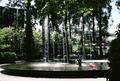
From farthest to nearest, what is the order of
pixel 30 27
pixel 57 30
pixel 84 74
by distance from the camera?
1. pixel 57 30
2. pixel 30 27
3. pixel 84 74

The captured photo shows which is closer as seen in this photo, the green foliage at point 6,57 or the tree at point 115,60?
the tree at point 115,60

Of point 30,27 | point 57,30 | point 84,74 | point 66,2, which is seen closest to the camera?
point 66,2

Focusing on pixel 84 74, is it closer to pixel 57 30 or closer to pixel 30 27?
pixel 30 27

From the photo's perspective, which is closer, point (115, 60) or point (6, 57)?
point (115, 60)

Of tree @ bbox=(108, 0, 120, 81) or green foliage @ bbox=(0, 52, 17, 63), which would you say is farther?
green foliage @ bbox=(0, 52, 17, 63)

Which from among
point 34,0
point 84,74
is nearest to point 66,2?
point 34,0

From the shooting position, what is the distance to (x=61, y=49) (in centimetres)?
7181

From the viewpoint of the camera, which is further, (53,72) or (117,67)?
(53,72)

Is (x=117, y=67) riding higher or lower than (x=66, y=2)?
lower

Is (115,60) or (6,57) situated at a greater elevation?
(115,60)

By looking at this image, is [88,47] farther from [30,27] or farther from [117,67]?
[117,67]

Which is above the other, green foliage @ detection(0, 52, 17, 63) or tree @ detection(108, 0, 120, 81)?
tree @ detection(108, 0, 120, 81)

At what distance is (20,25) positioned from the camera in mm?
60812

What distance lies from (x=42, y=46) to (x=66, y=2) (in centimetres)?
5659
